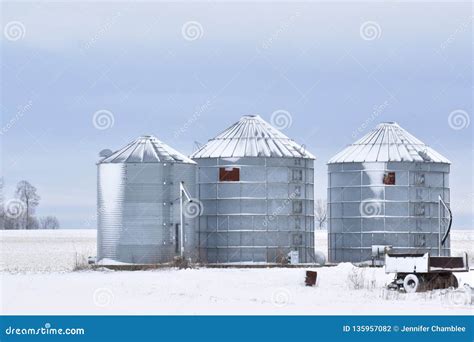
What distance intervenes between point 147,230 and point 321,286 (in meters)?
12.7

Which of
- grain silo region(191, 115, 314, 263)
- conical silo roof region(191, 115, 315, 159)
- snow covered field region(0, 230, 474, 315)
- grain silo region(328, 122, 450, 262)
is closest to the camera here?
snow covered field region(0, 230, 474, 315)

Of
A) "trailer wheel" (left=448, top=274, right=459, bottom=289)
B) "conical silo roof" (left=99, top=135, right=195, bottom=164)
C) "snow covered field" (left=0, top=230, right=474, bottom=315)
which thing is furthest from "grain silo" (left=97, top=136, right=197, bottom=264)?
"trailer wheel" (left=448, top=274, right=459, bottom=289)

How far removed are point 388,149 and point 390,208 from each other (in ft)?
10.9

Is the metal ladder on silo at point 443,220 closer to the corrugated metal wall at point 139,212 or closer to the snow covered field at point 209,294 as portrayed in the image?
the snow covered field at point 209,294

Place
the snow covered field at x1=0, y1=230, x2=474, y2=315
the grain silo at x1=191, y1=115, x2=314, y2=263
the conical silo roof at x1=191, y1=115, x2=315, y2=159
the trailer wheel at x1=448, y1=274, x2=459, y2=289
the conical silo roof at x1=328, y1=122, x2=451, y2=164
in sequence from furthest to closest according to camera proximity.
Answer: the conical silo roof at x1=328, y1=122, x2=451, y2=164 < the conical silo roof at x1=191, y1=115, x2=315, y2=159 < the grain silo at x1=191, y1=115, x2=314, y2=263 < the trailer wheel at x1=448, y1=274, x2=459, y2=289 < the snow covered field at x1=0, y1=230, x2=474, y2=315

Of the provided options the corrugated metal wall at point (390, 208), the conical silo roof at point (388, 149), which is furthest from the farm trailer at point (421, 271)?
the conical silo roof at point (388, 149)

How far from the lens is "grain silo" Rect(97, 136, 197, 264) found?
52.6 m

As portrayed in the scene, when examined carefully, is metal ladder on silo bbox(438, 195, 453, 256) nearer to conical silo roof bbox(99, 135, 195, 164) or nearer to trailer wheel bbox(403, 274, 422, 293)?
conical silo roof bbox(99, 135, 195, 164)

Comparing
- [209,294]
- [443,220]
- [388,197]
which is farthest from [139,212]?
[443,220]

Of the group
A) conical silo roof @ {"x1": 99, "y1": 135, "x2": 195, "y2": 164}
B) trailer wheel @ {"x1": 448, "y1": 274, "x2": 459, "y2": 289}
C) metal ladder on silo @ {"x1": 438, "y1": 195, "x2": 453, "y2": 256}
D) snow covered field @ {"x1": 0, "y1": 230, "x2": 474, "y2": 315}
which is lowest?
snow covered field @ {"x1": 0, "y1": 230, "x2": 474, "y2": 315}

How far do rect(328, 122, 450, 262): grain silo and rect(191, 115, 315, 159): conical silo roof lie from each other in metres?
2.80

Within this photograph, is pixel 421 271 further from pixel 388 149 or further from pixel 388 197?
pixel 388 149

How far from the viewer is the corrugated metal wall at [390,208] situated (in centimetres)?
5884

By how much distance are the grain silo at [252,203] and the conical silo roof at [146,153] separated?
9.10 ft
